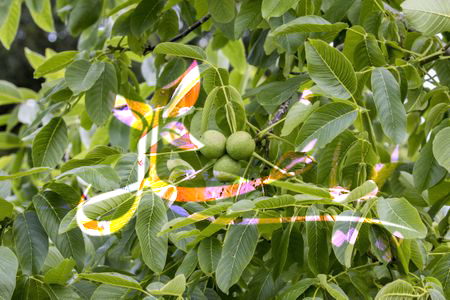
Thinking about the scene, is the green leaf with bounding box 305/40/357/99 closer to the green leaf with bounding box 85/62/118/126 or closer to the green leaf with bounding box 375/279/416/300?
the green leaf with bounding box 375/279/416/300

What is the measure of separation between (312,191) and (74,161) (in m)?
0.44

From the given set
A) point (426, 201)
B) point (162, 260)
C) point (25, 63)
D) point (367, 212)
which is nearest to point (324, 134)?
point (367, 212)

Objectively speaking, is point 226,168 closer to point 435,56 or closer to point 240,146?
point 240,146

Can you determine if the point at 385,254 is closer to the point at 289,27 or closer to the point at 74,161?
the point at 289,27

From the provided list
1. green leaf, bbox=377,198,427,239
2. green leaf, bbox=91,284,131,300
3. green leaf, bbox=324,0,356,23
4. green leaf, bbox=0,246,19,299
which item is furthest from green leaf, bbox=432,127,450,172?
green leaf, bbox=0,246,19,299

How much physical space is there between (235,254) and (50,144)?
0.47 metres

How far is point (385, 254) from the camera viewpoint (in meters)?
0.80

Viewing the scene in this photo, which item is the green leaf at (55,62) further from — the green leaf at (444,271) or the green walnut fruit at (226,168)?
the green leaf at (444,271)

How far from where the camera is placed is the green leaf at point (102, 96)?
1.11 m

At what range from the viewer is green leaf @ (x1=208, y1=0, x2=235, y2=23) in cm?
113

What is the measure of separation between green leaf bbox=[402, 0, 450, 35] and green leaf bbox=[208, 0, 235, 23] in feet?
1.39

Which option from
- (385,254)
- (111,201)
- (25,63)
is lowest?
(25,63)

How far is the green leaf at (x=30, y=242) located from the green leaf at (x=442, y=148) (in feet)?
1.91

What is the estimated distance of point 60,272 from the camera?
2.64ft
